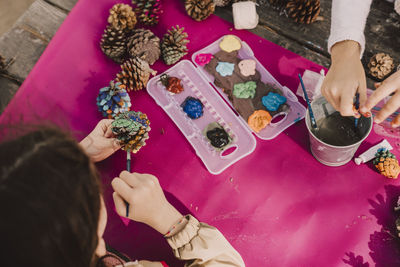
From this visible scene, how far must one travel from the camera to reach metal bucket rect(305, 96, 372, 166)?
73cm

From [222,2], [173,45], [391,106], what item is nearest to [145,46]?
[173,45]

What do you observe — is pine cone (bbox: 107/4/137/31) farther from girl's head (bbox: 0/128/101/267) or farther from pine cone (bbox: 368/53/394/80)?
pine cone (bbox: 368/53/394/80)

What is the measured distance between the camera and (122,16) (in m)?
1.00

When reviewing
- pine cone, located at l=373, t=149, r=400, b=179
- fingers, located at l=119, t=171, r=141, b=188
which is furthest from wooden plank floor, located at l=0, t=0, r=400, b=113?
fingers, located at l=119, t=171, r=141, b=188

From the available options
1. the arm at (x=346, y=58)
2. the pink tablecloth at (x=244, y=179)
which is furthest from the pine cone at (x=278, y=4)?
the arm at (x=346, y=58)

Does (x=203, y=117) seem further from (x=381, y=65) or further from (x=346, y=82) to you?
(x=381, y=65)

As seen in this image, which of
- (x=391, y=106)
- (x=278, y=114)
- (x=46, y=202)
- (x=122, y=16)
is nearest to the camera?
(x=46, y=202)

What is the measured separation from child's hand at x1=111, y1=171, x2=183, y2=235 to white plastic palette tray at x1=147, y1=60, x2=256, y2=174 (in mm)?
179

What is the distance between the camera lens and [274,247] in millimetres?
784

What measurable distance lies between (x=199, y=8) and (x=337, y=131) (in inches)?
21.8

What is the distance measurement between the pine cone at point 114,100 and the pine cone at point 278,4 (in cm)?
55

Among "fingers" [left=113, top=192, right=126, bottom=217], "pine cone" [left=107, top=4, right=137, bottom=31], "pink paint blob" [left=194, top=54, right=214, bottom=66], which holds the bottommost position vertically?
"fingers" [left=113, top=192, right=126, bottom=217]

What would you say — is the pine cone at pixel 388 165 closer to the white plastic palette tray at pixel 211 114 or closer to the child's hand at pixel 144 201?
the white plastic palette tray at pixel 211 114

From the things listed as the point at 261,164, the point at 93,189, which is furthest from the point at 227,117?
the point at 93,189
